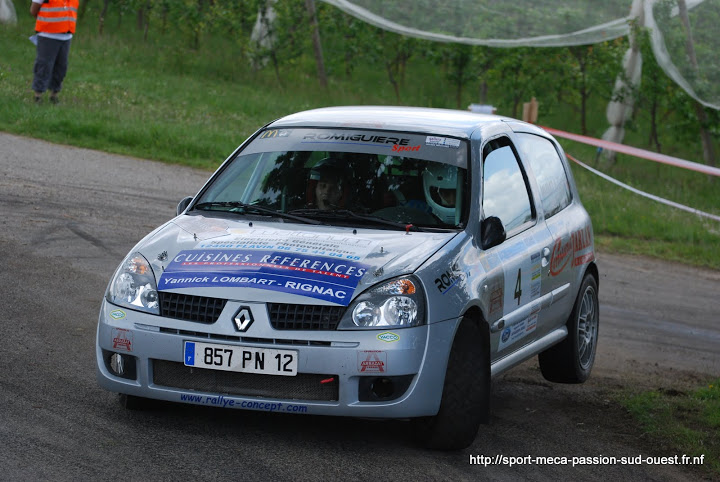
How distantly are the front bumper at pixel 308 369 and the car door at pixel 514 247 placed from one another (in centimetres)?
80

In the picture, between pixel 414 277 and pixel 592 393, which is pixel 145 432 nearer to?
pixel 414 277

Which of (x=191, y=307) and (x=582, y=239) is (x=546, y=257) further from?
(x=191, y=307)

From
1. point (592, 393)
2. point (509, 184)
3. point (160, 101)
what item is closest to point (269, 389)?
point (509, 184)

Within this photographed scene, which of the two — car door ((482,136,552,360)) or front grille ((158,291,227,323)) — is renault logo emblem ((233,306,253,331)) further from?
car door ((482,136,552,360))

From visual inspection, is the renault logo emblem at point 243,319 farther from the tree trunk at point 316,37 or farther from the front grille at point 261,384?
the tree trunk at point 316,37

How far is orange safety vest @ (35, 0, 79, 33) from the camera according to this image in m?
16.2

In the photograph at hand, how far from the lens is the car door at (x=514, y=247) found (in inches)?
234

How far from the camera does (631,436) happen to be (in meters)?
6.16

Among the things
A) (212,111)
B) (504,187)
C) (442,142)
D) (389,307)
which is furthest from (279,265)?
(212,111)

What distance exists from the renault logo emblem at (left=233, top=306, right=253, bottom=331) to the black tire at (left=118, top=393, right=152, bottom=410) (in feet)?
2.83

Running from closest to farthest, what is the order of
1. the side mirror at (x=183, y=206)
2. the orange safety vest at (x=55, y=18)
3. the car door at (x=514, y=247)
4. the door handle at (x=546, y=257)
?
the car door at (x=514, y=247) → the side mirror at (x=183, y=206) → the door handle at (x=546, y=257) → the orange safety vest at (x=55, y=18)

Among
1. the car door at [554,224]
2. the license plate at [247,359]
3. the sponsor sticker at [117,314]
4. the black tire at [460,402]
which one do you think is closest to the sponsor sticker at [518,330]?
the car door at [554,224]

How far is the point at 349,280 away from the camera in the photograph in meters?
5.03

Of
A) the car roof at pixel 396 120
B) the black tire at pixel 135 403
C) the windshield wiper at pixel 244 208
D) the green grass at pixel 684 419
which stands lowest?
the green grass at pixel 684 419
